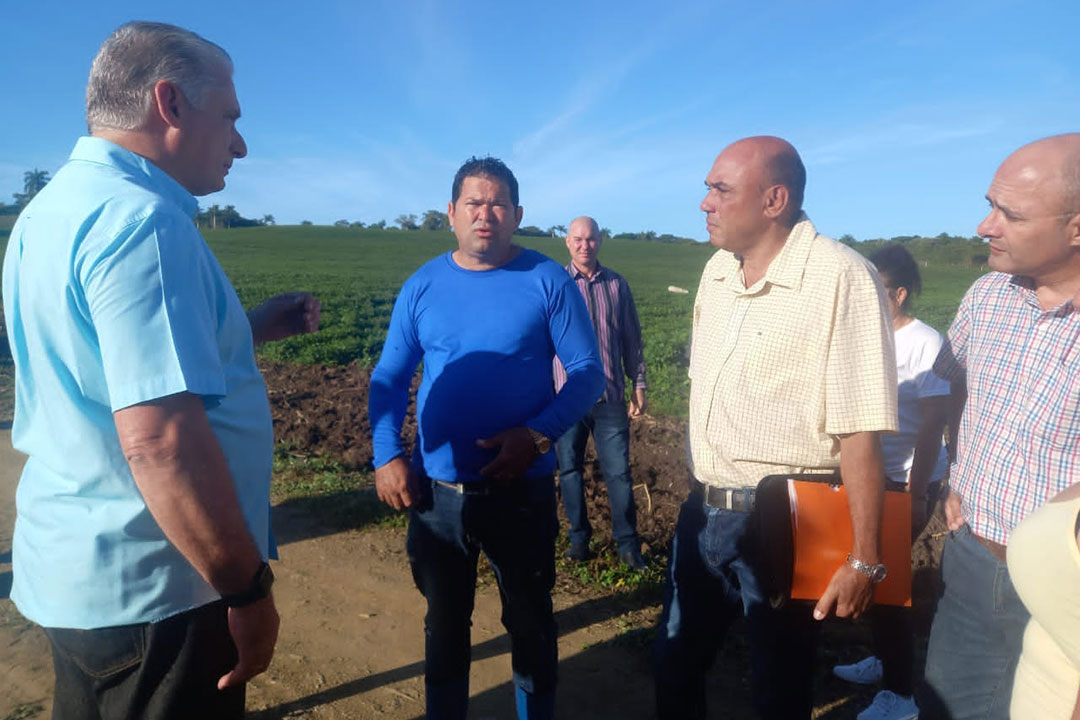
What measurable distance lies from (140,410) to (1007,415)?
2.22 metres

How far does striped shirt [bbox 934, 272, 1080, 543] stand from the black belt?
0.64 m

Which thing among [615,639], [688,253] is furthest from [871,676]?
[688,253]

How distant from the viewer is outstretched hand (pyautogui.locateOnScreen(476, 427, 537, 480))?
251 centimetres

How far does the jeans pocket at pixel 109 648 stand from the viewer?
60.7 inches

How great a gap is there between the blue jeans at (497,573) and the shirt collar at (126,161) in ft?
4.92

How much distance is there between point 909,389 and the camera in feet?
10.1

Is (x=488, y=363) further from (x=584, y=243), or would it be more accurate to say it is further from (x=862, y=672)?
(x=584, y=243)

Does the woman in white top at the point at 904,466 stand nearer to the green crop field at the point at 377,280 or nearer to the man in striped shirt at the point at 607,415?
the man in striped shirt at the point at 607,415

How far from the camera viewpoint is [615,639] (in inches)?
151

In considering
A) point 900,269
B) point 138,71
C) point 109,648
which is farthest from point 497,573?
point 900,269

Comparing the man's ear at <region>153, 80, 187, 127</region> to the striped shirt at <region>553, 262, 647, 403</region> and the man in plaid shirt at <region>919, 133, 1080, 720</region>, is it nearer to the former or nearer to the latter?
the man in plaid shirt at <region>919, 133, 1080, 720</region>

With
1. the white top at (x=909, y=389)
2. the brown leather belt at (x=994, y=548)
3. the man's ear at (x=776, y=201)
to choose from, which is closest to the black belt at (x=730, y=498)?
the brown leather belt at (x=994, y=548)

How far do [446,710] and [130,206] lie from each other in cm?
215

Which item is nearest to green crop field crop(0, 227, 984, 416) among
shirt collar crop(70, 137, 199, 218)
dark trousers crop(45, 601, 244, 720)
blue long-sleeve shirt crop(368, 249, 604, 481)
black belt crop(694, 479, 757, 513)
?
blue long-sleeve shirt crop(368, 249, 604, 481)
